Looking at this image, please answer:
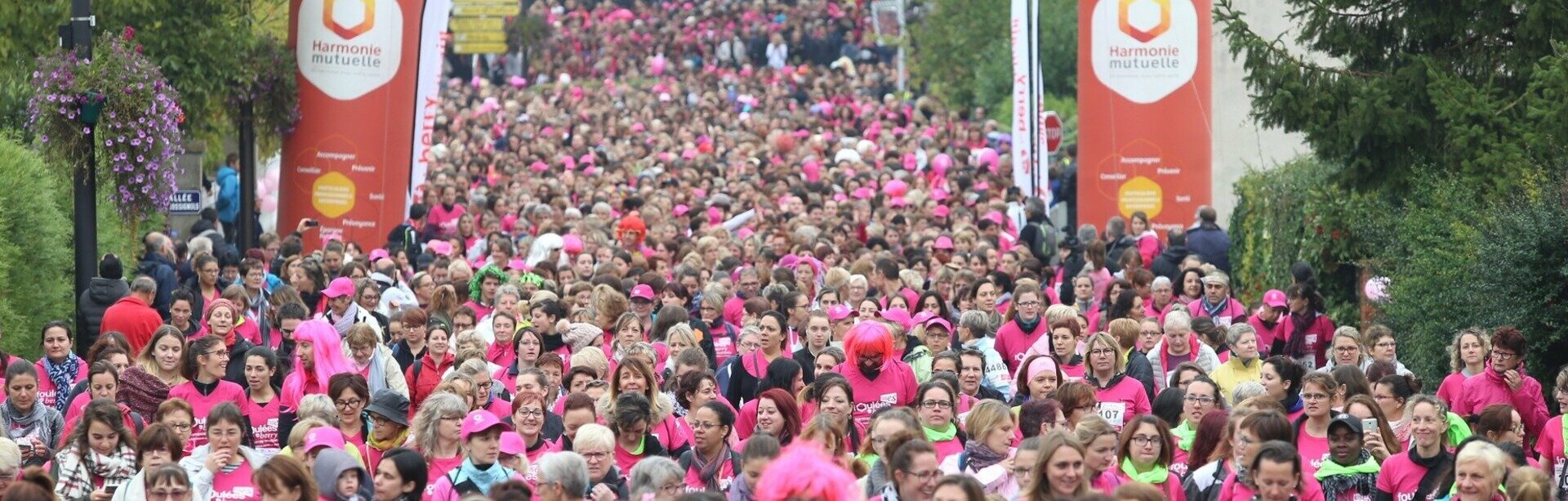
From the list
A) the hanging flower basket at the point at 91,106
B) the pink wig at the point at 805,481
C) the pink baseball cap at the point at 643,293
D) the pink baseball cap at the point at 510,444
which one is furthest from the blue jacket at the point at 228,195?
the pink wig at the point at 805,481

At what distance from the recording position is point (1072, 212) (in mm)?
30766

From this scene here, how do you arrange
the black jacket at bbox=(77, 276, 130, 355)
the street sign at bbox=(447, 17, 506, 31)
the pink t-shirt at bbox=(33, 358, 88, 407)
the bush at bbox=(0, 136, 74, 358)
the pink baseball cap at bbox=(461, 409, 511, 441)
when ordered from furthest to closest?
1. the street sign at bbox=(447, 17, 506, 31)
2. the bush at bbox=(0, 136, 74, 358)
3. the black jacket at bbox=(77, 276, 130, 355)
4. the pink t-shirt at bbox=(33, 358, 88, 407)
5. the pink baseball cap at bbox=(461, 409, 511, 441)

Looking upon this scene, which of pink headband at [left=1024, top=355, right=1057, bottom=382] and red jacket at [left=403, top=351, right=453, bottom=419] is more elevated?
pink headband at [left=1024, top=355, right=1057, bottom=382]

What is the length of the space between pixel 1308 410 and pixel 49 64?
10845mm

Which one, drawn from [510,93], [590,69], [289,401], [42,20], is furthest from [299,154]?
[590,69]

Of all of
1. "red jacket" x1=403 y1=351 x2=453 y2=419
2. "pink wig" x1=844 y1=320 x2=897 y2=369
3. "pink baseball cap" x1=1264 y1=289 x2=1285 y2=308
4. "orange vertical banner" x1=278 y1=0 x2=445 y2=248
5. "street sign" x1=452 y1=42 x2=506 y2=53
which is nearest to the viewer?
"pink wig" x1=844 y1=320 x2=897 y2=369

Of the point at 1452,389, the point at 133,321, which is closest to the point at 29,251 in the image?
the point at 133,321

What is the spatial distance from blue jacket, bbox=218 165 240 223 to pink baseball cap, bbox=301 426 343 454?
1765cm

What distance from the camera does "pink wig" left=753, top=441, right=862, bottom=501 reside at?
7.89 metres

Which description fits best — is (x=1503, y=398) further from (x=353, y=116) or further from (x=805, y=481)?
(x=353, y=116)

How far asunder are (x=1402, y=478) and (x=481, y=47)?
3752 cm

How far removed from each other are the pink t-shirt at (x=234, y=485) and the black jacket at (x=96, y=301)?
22.3ft

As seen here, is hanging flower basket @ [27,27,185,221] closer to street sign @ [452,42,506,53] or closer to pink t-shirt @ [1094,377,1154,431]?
pink t-shirt @ [1094,377,1154,431]

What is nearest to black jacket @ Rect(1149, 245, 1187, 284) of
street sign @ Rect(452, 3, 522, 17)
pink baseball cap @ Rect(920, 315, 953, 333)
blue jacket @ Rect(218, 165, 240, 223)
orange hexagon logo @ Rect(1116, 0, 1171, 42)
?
orange hexagon logo @ Rect(1116, 0, 1171, 42)
